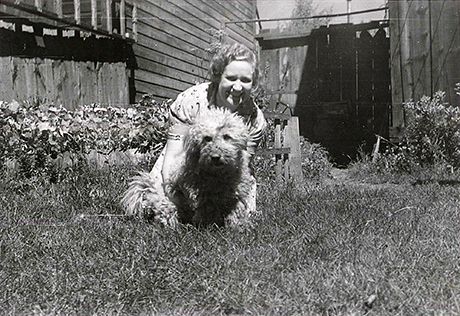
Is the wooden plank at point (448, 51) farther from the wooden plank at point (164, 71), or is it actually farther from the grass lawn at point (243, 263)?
the wooden plank at point (164, 71)

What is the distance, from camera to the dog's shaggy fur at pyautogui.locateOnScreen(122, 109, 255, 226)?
Answer: 2852 mm

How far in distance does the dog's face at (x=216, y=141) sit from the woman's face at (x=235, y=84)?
0.39 meters

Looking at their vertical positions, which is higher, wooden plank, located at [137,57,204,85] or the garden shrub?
wooden plank, located at [137,57,204,85]

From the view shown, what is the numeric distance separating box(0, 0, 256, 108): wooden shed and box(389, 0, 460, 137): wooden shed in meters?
4.23

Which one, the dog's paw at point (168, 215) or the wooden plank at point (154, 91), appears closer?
the dog's paw at point (168, 215)

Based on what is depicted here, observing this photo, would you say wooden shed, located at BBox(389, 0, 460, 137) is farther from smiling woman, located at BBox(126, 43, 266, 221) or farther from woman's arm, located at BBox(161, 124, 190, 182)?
woman's arm, located at BBox(161, 124, 190, 182)

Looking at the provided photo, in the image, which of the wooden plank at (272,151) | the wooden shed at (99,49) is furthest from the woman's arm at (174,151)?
the wooden shed at (99,49)

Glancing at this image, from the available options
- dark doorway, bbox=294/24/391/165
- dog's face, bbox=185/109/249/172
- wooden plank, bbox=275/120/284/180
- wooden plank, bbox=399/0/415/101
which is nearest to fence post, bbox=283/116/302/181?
wooden plank, bbox=275/120/284/180

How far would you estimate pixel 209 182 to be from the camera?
305cm

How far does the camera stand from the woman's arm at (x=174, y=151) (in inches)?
127

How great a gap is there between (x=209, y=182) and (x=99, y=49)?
7.41 meters

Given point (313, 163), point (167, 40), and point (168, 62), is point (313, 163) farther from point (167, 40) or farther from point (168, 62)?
point (167, 40)

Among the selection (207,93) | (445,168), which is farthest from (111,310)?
(445,168)

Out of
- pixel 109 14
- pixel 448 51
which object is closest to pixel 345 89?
pixel 448 51
